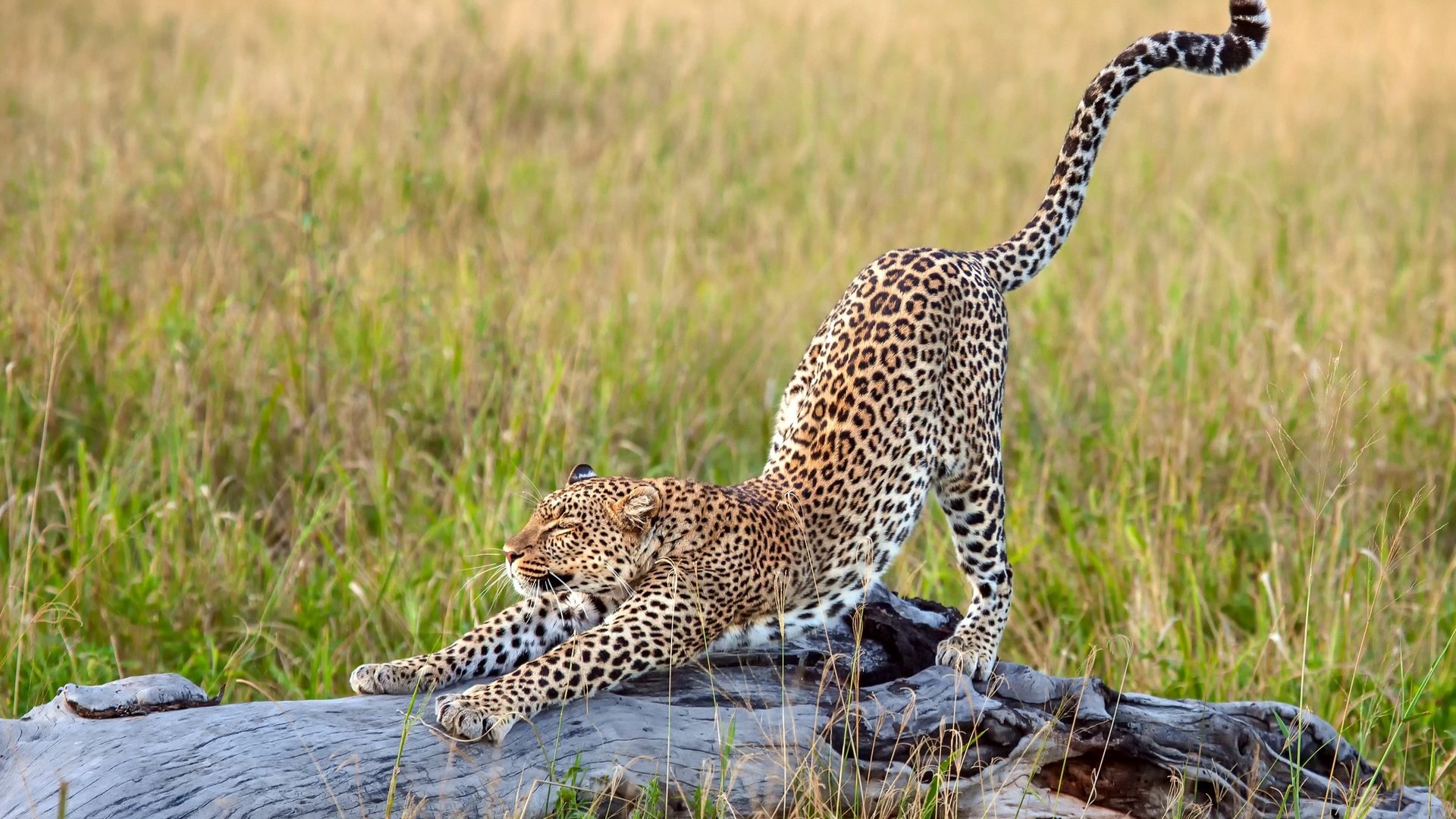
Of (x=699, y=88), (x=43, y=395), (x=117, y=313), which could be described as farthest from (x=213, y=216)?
(x=699, y=88)

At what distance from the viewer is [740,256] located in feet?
30.3

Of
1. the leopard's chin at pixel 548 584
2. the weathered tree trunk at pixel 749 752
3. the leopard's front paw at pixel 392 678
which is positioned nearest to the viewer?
the weathered tree trunk at pixel 749 752

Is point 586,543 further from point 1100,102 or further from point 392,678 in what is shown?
point 1100,102

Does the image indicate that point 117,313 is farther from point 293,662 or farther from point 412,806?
point 412,806

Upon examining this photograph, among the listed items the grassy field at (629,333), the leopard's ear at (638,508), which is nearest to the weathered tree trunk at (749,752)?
the grassy field at (629,333)

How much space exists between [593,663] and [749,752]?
46cm

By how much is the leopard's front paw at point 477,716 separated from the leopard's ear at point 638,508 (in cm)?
76

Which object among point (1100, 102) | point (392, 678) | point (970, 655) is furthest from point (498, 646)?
point (1100, 102)

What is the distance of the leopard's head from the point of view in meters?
4.18

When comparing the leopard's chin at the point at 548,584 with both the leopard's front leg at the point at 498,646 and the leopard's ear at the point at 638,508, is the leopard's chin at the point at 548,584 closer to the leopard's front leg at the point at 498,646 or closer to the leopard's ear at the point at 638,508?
the leopard's front leg at the point at 498,646

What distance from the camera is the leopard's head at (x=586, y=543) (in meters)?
4.18

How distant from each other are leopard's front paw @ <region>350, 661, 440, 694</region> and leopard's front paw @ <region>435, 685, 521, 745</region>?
0.29 metres

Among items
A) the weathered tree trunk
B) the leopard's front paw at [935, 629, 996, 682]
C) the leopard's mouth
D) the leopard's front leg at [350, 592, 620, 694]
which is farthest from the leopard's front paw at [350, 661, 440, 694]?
the leopard's front paw at [935, 629, 996, 682]

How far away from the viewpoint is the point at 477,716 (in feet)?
11.7
